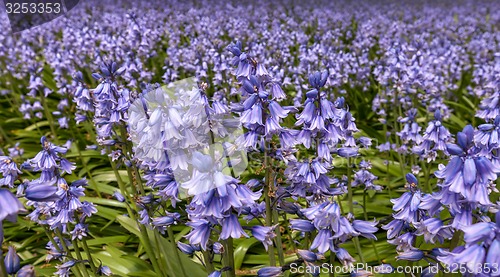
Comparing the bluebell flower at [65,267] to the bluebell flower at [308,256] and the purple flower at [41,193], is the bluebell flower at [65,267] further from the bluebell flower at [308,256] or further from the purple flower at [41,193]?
the bluebell flower at [308,256]

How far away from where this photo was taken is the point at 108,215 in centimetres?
464

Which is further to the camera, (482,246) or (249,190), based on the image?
(249,190)

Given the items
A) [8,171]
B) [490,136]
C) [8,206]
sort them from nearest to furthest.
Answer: [8,206] < [490,136] < [8,171]

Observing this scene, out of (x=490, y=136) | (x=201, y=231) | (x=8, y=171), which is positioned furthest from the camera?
(x=8, y=171)

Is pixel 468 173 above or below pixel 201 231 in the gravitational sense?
above

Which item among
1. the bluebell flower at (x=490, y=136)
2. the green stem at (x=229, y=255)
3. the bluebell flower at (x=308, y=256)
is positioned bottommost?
the green stem at (x=229, y=255)

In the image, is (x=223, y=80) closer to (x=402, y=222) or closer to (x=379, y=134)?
(x=379, y=134)

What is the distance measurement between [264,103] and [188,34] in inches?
314

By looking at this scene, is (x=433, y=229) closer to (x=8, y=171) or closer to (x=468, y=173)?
(x=468, y=173)

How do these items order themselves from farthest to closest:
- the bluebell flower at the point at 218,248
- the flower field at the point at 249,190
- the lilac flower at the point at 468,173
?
the bluebell flower at the point at 218,248, the flower field at the point at 249,190, the lilac flower at the point at 468,173

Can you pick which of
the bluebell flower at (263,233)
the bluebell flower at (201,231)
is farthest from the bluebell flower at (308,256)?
the bluebell flower at (201,231)

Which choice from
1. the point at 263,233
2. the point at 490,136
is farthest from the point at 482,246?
the point at 490,136

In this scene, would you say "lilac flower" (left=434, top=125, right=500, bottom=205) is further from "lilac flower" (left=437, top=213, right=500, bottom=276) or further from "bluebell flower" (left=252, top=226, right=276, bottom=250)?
"bluebell flower" (left=252, top=226, right=276, bottom=250)

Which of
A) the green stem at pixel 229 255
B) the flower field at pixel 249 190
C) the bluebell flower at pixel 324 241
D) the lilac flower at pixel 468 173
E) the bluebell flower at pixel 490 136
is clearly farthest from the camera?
the bluebell flower at pixel 490 136
